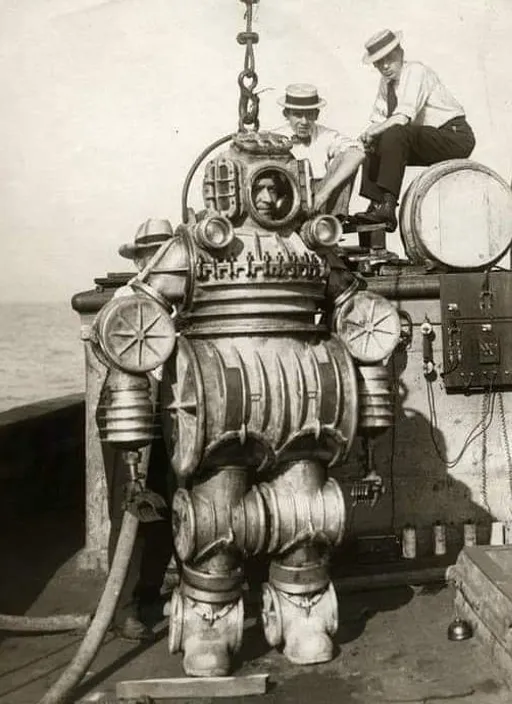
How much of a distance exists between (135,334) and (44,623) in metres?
1.84

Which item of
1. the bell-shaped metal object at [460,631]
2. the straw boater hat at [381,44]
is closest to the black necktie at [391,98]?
the straw boater hat at [381,44]

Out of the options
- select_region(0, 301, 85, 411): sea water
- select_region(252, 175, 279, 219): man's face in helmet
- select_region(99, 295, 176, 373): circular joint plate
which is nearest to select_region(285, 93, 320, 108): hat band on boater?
select_region(252, 175, 279, 219): man's face in helmet

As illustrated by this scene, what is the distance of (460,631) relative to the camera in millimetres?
4543

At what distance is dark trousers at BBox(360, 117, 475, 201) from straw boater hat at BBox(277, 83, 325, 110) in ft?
1.99

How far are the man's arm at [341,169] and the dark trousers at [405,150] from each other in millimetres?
727

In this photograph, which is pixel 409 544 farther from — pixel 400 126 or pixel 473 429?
pixel 400 126

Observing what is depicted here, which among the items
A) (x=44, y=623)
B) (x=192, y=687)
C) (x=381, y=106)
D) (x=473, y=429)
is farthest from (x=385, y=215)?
(x=192, y=687)

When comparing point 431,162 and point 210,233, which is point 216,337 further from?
point 431,162

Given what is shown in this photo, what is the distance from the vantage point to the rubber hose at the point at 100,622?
396 cm

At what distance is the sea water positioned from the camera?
26.0 meters

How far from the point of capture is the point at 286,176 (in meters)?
4.34

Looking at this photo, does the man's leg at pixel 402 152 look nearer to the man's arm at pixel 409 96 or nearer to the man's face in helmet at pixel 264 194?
the man's arm at pixel 409 96

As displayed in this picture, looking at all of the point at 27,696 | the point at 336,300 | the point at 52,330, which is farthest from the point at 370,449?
the point at 52,330

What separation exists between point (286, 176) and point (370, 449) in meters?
1.48
